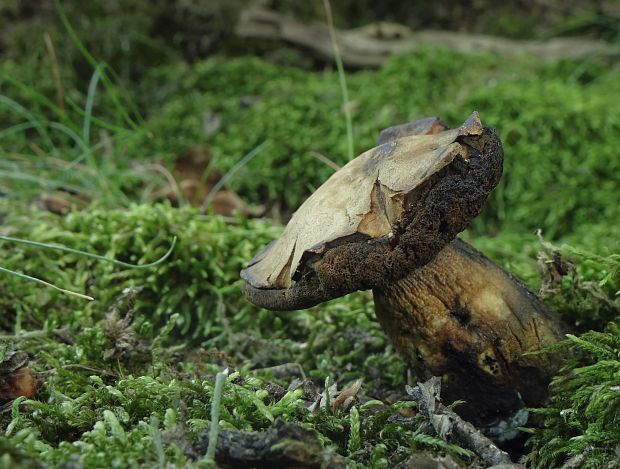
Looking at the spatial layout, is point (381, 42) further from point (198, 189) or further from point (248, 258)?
point (248, 258)

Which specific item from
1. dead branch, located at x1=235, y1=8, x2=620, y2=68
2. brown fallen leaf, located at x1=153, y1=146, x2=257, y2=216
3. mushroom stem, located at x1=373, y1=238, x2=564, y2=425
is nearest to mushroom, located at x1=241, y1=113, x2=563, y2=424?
mushroom stem, located at x1=373, y1=238, x2=564, y2=425

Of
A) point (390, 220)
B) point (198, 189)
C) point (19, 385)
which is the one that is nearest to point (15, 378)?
point (19, 385)

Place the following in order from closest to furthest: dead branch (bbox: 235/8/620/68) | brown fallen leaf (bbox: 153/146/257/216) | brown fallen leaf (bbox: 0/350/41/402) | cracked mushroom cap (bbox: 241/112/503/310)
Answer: cracked mushroom cap (bbox: 241/112/503/310) → brown fallen leaf (bbox: 0/350/41/402) → brown fallen leaf (bbox: 153/146/257/216) → dead branch (bbox: 235/8/620/68)

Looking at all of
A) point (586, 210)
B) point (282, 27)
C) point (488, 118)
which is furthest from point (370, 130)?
point (282, 27)

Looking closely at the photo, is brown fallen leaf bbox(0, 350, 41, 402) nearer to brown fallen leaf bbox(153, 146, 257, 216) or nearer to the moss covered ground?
the moss covered ground

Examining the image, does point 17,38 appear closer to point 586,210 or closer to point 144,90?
point 144,90
